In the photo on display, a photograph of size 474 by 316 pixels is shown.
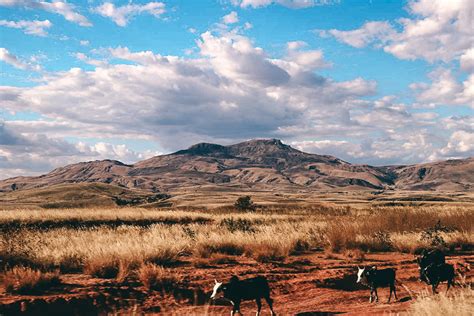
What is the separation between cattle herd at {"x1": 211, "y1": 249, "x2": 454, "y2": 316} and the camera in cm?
806

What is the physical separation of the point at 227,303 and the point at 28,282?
5.11m

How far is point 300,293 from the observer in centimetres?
1062

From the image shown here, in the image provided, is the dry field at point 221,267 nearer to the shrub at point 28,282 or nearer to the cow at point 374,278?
the shrub at point 28,282

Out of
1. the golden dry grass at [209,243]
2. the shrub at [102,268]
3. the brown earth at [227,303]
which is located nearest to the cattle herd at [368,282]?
the brown earth at [227,303]

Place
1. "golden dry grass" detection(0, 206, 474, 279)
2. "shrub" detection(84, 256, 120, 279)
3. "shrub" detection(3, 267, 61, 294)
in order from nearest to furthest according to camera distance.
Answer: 1. "shrub" detection(3, 267, 61, 294)
2. "shrub" detection(84, 256, 120, 279)
3. "golden dry grass" detection(0, 206, 474, 279)

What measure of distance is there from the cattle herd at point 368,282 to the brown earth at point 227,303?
0.41m

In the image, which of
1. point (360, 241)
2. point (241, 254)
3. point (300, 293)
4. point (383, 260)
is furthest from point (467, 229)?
point (300, 293)

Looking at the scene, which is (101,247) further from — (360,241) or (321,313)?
(360,241)

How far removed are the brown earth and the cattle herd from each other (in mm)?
410

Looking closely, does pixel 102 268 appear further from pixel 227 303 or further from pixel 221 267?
pixel 227 303

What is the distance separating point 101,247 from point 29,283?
144 inches

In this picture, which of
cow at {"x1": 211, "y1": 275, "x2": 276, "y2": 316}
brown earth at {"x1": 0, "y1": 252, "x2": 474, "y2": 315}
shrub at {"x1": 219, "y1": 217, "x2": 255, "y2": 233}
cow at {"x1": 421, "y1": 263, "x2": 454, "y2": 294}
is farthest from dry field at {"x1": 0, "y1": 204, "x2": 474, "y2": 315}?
cow at {"x1": 211, "y1": 275, "x2": 276, "y2": 316}

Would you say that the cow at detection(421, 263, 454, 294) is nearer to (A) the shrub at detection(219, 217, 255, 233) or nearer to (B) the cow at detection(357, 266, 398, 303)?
(B) the cow at detection(357, 266, 398, 303)

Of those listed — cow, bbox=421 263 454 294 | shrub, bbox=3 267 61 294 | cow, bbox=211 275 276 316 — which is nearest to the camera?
cow, bbox=211 275 276 316
